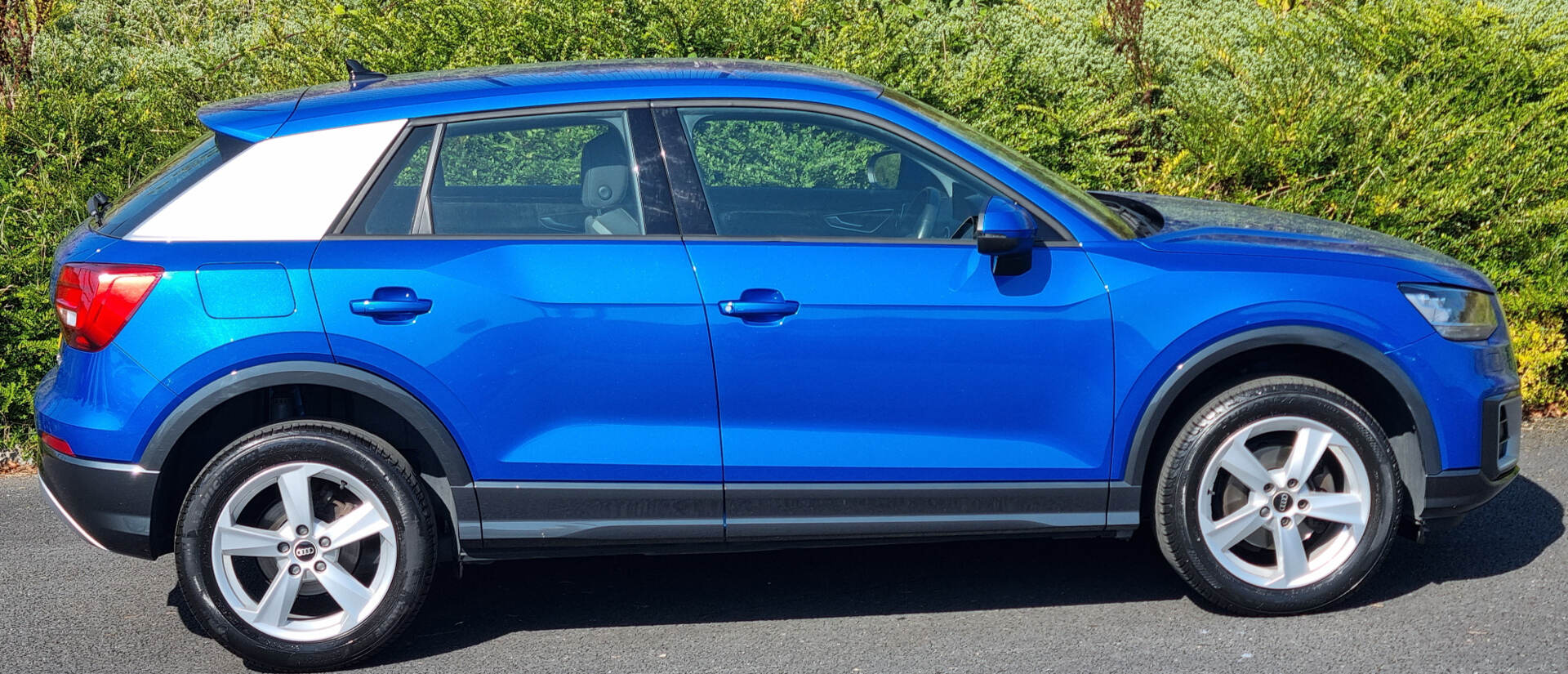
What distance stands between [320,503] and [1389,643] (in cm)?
318

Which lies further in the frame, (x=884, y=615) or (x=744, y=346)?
(x=884, y=615)

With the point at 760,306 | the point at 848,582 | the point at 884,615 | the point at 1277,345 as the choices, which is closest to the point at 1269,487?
the point at 1277,345

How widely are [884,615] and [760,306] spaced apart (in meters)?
1.18

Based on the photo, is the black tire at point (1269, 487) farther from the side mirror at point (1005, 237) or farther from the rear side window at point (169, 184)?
the rear side window at point (169, 184)

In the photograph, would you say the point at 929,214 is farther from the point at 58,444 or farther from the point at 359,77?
the point at 58,444

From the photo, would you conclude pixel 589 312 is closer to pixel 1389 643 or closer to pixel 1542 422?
pixel 1389 643

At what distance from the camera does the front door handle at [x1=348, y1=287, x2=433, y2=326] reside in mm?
3809

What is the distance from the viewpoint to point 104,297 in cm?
380

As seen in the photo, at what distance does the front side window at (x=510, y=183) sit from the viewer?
395cm

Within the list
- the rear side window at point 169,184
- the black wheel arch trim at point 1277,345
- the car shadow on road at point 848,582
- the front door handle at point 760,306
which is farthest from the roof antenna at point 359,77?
the black wheel arch trim at point 1277,345

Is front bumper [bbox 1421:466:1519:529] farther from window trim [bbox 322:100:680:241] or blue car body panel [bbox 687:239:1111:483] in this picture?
window trim [bbox 322:100:680:241]

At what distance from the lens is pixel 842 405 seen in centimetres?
392

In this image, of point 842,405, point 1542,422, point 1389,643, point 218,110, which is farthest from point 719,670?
point 1542,422

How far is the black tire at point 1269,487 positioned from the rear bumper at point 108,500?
2973 millimetres
